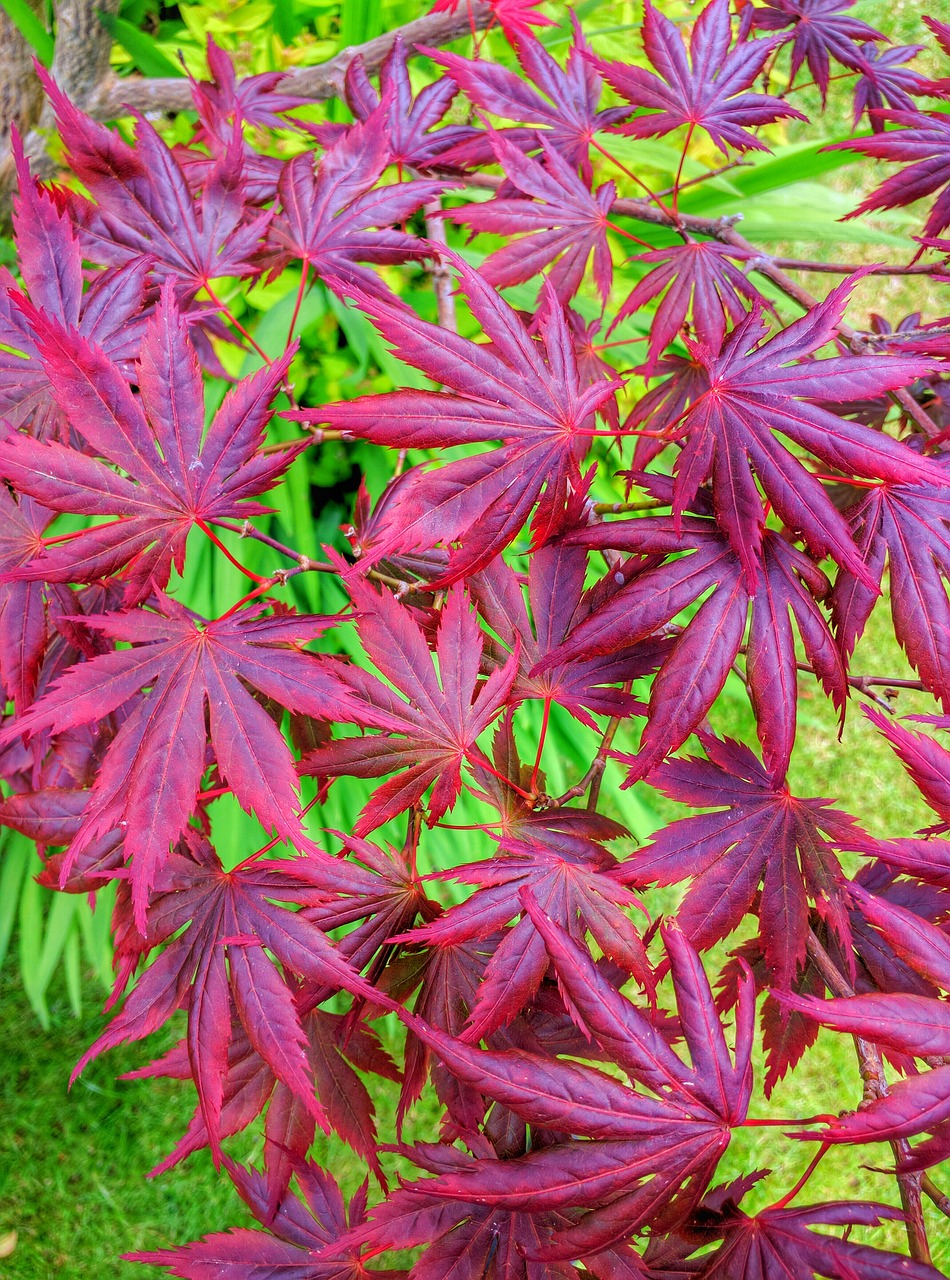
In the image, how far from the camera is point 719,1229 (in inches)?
24.4

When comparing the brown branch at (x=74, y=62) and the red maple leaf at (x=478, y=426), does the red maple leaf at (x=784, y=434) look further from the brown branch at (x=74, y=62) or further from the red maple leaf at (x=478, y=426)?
the brown branch at (x=74, y=62)

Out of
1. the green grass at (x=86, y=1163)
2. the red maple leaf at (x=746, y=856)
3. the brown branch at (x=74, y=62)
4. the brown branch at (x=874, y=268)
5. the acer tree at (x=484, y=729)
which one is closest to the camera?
the acer tree at (x=484, y=729)

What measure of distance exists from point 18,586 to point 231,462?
219 mm

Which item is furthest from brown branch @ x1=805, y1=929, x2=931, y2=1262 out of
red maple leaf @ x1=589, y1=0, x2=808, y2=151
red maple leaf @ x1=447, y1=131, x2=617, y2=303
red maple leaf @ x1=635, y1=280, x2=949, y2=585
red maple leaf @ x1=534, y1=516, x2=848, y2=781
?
red maple leaf @ x1=589, y1=0, x2=808, y2=151

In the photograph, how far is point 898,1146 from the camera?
61 cm

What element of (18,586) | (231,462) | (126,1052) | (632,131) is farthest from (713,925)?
(126,1052)

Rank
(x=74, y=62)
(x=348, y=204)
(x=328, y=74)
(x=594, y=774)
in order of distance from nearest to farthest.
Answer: (x=594, y=774), (x=348, y=204), (x=328, y=74), (x=74, y=62)

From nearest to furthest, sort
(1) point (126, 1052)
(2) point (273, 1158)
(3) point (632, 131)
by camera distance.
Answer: (2) point (273, 1158)
(3) point (632, 131)
(1) point (126, 1052)

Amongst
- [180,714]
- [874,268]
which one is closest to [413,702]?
[180,714]

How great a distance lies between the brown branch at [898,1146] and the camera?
0.58m

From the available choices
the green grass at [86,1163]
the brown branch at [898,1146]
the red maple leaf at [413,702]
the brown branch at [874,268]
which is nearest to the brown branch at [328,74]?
the brown branch at [874,268]

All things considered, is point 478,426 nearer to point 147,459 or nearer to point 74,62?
point 147,459

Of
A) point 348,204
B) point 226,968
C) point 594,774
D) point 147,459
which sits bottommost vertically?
point 226,968

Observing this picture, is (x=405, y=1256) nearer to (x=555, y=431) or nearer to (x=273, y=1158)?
(x=273, y=1158)
